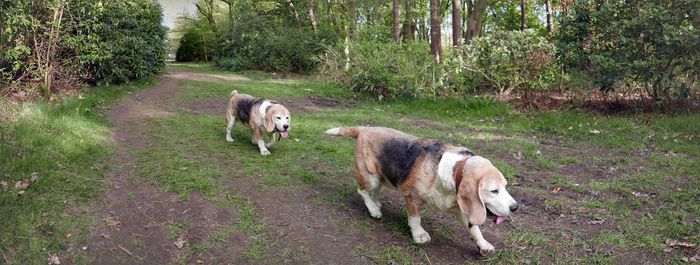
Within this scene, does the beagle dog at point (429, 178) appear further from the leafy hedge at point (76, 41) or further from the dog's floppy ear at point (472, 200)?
the leafy hedge at point (76, 41)

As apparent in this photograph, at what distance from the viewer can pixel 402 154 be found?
176 inches

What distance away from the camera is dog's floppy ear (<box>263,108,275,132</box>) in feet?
22.1

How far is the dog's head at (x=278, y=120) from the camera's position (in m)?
6.66

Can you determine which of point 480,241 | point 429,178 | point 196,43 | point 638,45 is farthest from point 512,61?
point 196,43

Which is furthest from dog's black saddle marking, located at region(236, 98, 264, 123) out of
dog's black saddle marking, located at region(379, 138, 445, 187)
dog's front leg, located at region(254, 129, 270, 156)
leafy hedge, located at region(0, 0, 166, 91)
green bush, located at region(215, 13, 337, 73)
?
green bush, located at region(215, 13, 337, 73)

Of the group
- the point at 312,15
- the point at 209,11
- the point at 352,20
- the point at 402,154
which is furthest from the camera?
the point at 209,11

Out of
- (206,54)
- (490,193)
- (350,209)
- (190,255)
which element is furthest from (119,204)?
(206,54)

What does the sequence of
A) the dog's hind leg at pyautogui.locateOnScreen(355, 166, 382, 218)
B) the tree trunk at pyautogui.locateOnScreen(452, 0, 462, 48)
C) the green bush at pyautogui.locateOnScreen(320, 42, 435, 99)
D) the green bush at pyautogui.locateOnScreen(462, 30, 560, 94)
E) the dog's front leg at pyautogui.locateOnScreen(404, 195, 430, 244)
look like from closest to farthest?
the dog's front leg at pyautogui.locateOnScreen(404, 195, 430, 244) < the dog's hind leg at pyautogui.locateOnScreen(355, 166, 382, 218) < the green bush at pyautogui.locateOnScreen(462, 30, 560, 94) < the green bush at pyautogui.locateOnScreen(320, 42, 435, 99) < the tree trunk at pyautogui.locateOnScreen(452, 0, 462, 48)

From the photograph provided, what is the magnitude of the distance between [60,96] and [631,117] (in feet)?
38.9

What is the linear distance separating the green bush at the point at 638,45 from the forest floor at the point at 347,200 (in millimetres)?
853

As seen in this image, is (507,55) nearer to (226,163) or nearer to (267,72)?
(226,163)

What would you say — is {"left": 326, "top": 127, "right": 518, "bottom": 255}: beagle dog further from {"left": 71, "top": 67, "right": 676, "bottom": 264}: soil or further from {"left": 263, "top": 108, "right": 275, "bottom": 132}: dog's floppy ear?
{"left": 263, "top": 108, "right": 275, "bottom": 132}: dog's floppy ear

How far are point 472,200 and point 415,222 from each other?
101 centimetres

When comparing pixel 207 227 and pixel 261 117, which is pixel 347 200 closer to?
pixel 207 227
